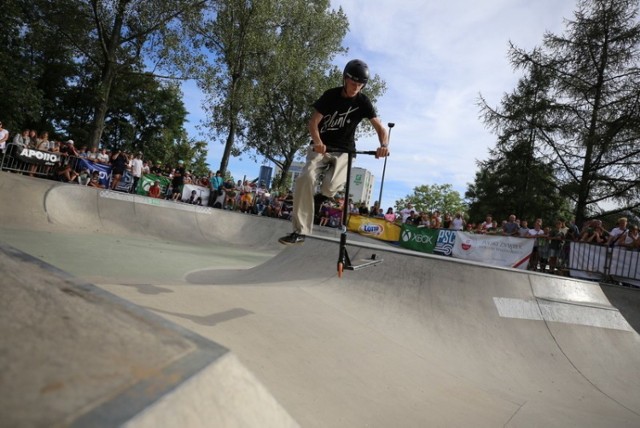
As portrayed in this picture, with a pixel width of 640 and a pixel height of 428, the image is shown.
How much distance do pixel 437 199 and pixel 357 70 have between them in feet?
229

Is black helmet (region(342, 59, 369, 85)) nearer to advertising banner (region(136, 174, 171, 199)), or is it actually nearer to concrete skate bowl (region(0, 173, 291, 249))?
concrete skate bowl (region(0, 173, 291, 249))

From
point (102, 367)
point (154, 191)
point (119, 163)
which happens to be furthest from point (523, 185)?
point (102, 367)

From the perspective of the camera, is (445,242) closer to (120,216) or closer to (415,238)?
(415,238)

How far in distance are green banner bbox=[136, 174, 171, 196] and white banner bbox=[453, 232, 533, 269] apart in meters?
11.9

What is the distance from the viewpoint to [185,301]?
2.96 metres

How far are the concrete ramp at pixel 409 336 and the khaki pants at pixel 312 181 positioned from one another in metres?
0.77

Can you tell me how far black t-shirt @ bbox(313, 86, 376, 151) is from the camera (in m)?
4.69

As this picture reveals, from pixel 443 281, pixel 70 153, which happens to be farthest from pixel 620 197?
pixel 70 153

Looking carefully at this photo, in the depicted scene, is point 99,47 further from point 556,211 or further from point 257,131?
point 556,211

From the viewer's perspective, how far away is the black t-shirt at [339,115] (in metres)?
4.69

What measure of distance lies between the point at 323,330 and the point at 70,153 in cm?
1442

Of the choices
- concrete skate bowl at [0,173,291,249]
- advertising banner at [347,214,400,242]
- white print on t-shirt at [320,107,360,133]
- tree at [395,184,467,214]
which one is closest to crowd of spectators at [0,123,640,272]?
advertising banner at [347,214,400,242]

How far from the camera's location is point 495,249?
12047mm

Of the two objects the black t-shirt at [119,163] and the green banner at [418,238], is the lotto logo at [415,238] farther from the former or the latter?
the black t-shirt at [119,163]
